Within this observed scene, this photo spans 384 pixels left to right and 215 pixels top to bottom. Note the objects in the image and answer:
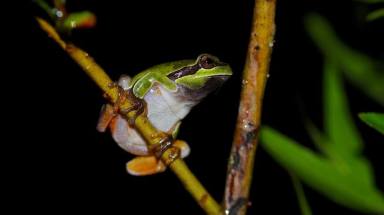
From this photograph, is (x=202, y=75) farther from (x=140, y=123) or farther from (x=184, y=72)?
(x=140, y=123)


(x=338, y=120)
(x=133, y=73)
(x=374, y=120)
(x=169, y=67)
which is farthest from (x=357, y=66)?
(x=133, y=73)

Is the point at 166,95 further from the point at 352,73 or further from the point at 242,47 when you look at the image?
the point at 242,47

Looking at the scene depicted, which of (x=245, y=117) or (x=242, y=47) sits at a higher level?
(x=245, y=117)

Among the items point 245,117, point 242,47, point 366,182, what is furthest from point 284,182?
point 245,117

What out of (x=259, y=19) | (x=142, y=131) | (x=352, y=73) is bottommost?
(x=352, y=73)

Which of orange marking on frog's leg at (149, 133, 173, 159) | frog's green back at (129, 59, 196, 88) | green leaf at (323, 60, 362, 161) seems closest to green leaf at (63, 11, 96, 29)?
orange marking on frog's leg at (149, 133, 173, 159)

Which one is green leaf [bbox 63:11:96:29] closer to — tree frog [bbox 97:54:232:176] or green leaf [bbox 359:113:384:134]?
green leaf [bbox 359:113:384:134]

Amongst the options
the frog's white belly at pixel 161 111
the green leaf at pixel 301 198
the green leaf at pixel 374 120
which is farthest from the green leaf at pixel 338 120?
the frog's white belly at pixel 161 111

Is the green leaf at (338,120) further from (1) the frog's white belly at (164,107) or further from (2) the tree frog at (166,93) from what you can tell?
(1) the frog's white belly at (164,107)
